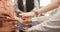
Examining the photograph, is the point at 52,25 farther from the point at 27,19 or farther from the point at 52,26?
the point at 27,19

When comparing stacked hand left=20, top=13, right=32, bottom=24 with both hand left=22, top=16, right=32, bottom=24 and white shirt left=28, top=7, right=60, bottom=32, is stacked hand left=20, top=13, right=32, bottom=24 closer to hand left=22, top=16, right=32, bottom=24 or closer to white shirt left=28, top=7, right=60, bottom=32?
hand left=22, top=16, right=32, bottom=24

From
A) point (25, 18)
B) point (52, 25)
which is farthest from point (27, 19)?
point (52, 25)

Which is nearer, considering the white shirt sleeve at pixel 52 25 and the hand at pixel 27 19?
the white shirt sleeve at pixel 52 25

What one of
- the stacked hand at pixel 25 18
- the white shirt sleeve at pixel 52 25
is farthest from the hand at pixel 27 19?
the white shirt sleeve at pixel 52 25

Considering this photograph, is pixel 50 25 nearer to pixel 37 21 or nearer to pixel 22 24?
pixel 22 24

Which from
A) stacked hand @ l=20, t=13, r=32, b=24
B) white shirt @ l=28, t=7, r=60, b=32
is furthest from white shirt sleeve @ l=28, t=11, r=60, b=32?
stacked hand @ l=20, t=13, r=32, b=24

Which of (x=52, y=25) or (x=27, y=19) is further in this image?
→ (x=27, y=19)

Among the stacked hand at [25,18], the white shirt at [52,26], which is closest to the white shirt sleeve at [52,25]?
the white shirt at [52,26]

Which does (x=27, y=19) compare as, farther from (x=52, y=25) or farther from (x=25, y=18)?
(x=52, y=25)

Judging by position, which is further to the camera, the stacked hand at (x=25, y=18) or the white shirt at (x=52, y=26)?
the stacked hand at (x=25, y=18)

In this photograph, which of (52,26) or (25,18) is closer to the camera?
(52,26)

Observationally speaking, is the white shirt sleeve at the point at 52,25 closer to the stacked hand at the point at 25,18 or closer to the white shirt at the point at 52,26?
the white shirt at the point at 52,26

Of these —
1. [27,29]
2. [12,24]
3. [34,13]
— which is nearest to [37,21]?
[34,13]

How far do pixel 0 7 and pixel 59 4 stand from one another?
1.46ft
